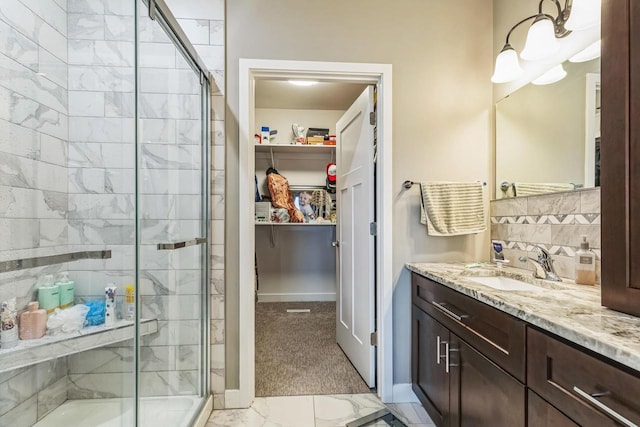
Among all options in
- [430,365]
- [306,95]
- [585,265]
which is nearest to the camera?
[585,265]

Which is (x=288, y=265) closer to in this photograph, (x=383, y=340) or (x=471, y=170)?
(x=383, y=340)

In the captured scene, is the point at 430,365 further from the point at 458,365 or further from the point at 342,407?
the point at 342,407

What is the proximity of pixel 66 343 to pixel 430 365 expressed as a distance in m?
1.94

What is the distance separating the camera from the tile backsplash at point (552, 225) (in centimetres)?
142

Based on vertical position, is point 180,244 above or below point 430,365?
above

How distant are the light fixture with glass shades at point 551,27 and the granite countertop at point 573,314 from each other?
1.14m

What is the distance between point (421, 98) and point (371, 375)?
1.87 metres

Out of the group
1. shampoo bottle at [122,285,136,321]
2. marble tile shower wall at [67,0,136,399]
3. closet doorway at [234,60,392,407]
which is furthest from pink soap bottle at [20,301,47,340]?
closet doorway at [234,60,392,407]

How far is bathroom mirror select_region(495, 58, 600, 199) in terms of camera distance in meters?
1.43

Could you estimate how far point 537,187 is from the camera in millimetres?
1729

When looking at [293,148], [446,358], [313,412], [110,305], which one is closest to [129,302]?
[110,305]

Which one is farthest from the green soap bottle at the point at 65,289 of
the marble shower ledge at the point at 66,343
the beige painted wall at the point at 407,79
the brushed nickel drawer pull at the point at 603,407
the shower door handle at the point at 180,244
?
the brushed nickel drawer pull at the point at 603,407

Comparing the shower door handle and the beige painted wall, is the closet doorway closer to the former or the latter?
the beige painted wall

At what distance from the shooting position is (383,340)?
202 centimetres
